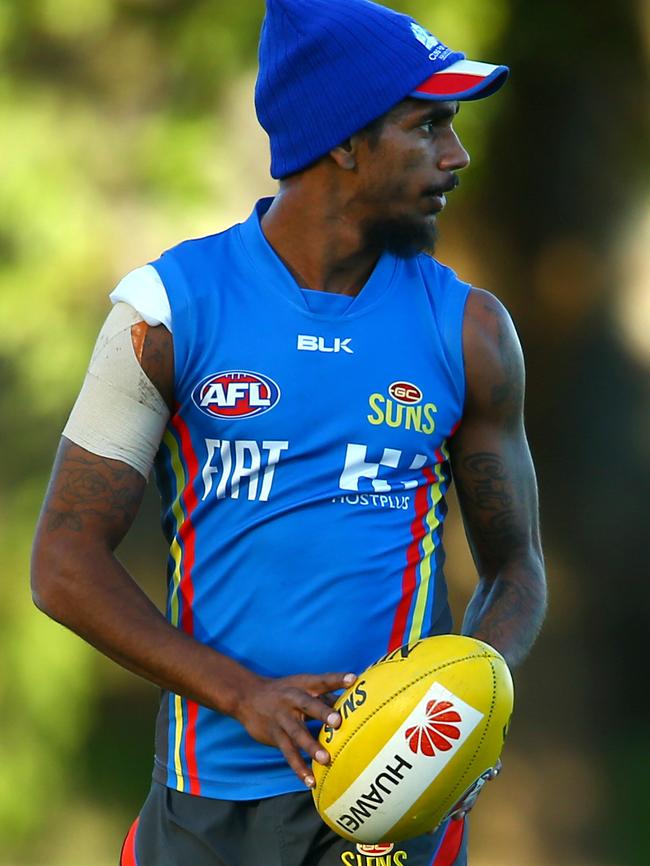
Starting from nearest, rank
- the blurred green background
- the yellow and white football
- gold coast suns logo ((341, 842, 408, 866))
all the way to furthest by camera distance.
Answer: the yellow and white football < gold coast suns logo ((341, 842, 408, 866)) < the blurred green background

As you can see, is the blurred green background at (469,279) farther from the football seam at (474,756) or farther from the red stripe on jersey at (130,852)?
the football seam at (474,756)

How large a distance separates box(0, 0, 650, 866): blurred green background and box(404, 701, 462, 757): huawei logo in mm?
3700

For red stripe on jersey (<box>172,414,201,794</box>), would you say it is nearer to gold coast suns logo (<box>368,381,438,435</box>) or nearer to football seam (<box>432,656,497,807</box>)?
gold coast suns logo (<box>368,381,438,435</box>)

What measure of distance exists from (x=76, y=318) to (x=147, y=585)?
1072 millimetres

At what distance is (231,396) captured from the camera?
99.7 inches

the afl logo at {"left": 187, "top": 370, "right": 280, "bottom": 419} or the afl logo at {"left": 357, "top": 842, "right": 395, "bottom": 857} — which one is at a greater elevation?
the afl logo at {"left": 187, "top": 370, "right": 280, "bottom": 419}

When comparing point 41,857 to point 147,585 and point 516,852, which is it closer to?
point 147,585

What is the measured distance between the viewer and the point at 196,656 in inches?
95.0

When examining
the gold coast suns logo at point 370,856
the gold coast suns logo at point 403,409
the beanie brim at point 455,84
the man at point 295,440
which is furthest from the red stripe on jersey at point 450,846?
the beanie brim at point 455,84

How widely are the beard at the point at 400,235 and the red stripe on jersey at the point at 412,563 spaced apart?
406mm

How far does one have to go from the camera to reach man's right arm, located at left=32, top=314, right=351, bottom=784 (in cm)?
232

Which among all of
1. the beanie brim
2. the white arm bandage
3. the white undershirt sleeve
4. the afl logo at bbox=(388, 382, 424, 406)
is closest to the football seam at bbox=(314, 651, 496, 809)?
the afl logo at bbox=(388, 382, 424, 406)

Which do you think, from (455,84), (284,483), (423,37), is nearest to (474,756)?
(284,483)

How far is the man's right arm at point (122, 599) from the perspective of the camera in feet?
7.61
